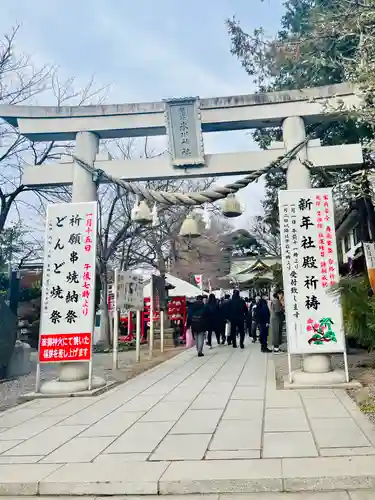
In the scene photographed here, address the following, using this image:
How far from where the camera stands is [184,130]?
28.0 feet

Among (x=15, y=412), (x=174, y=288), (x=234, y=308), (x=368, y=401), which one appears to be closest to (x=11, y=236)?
(x=174, y=288)

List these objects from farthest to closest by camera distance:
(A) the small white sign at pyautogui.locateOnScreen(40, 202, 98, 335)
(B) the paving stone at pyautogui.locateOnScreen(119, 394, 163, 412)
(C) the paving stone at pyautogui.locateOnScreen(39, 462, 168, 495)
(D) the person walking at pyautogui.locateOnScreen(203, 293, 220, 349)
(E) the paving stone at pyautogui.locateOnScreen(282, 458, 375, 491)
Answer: (D) the person walking at pyautogui.locateOnScreen(203, 293, 220, 349) < (A) the small white sign at pyautogui.locateOnScreen(40, 202, 98, 335) < (B) the paving stone at pyautogui.locateOnScreen(119, 394, 163, 412) < (C) the paving stone at pyautogui.locateOnScreen(39, 462, 168, 495) < (E) the paving stone at pyautogui.locateOnScreen(282, 458, 375, 491)

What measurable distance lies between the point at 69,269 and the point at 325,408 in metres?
5.05

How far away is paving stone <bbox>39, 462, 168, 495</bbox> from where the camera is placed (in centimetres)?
381

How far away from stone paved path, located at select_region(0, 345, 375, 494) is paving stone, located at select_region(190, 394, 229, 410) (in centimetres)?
2

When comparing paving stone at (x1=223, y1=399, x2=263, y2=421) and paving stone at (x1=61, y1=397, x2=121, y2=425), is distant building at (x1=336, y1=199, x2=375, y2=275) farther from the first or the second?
paving stone at (x1=61, y1=397, x2=121, y2=425)

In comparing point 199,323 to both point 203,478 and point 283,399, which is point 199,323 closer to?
point 283,399

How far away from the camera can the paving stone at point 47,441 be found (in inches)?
190

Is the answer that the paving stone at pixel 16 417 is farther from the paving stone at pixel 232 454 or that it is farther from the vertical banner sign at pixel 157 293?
the vertical banner sign at pixel 157 293

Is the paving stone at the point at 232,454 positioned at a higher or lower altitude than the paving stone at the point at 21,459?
higher

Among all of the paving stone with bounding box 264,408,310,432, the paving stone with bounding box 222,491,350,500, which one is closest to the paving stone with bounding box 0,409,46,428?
the paving stone with bounding box 264,408,310,432

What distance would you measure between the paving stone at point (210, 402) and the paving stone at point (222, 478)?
8.12 feet

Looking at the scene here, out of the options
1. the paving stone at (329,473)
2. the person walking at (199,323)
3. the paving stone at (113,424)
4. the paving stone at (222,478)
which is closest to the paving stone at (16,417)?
the paving stone at (113,424)

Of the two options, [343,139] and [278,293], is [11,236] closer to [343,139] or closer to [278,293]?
[278,293]
